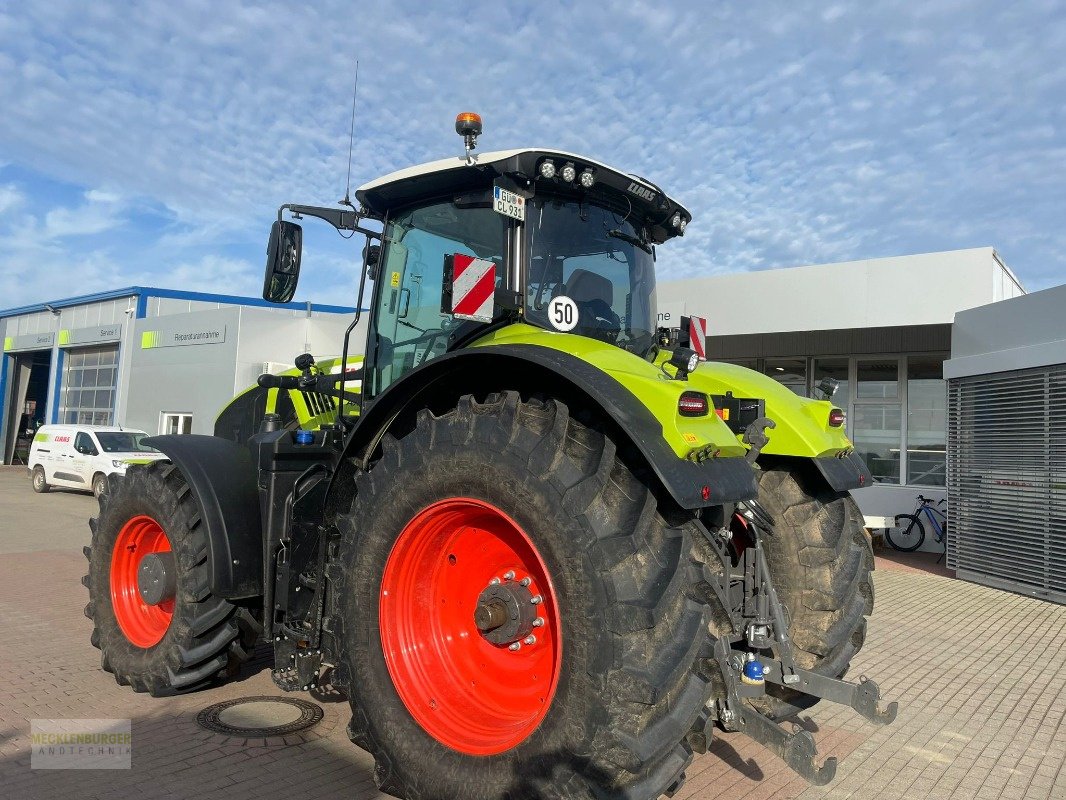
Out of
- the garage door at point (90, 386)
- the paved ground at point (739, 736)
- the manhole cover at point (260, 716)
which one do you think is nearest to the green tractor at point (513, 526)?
the manhole cover at point (260, 716)

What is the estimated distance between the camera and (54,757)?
3582 millimetres

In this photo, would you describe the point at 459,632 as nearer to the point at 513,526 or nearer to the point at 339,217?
the point at 513,526

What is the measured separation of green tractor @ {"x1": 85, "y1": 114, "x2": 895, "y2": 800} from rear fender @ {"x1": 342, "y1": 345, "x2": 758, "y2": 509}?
0.01 metres

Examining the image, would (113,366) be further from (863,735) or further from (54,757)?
(863,735)

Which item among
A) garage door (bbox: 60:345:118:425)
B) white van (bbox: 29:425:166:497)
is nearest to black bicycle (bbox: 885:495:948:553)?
white van (bbox: 29:425:166:497)

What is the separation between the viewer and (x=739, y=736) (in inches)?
160

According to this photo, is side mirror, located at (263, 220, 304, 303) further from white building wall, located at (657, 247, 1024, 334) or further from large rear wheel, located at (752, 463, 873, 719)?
white building wall, located at (657, 247, 1024, 334)

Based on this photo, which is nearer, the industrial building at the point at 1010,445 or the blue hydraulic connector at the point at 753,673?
the blue hydraulic connector at the point at 753,673

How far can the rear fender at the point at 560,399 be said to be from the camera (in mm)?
2406

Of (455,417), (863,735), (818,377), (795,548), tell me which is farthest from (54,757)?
(818,377)

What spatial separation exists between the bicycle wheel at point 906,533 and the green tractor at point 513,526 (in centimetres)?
1019

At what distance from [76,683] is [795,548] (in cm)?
423

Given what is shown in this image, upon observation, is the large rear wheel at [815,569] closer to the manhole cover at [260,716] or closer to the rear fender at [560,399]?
the rear fender at [560,399]

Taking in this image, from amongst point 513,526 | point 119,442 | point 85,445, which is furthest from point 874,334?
point 85,445
